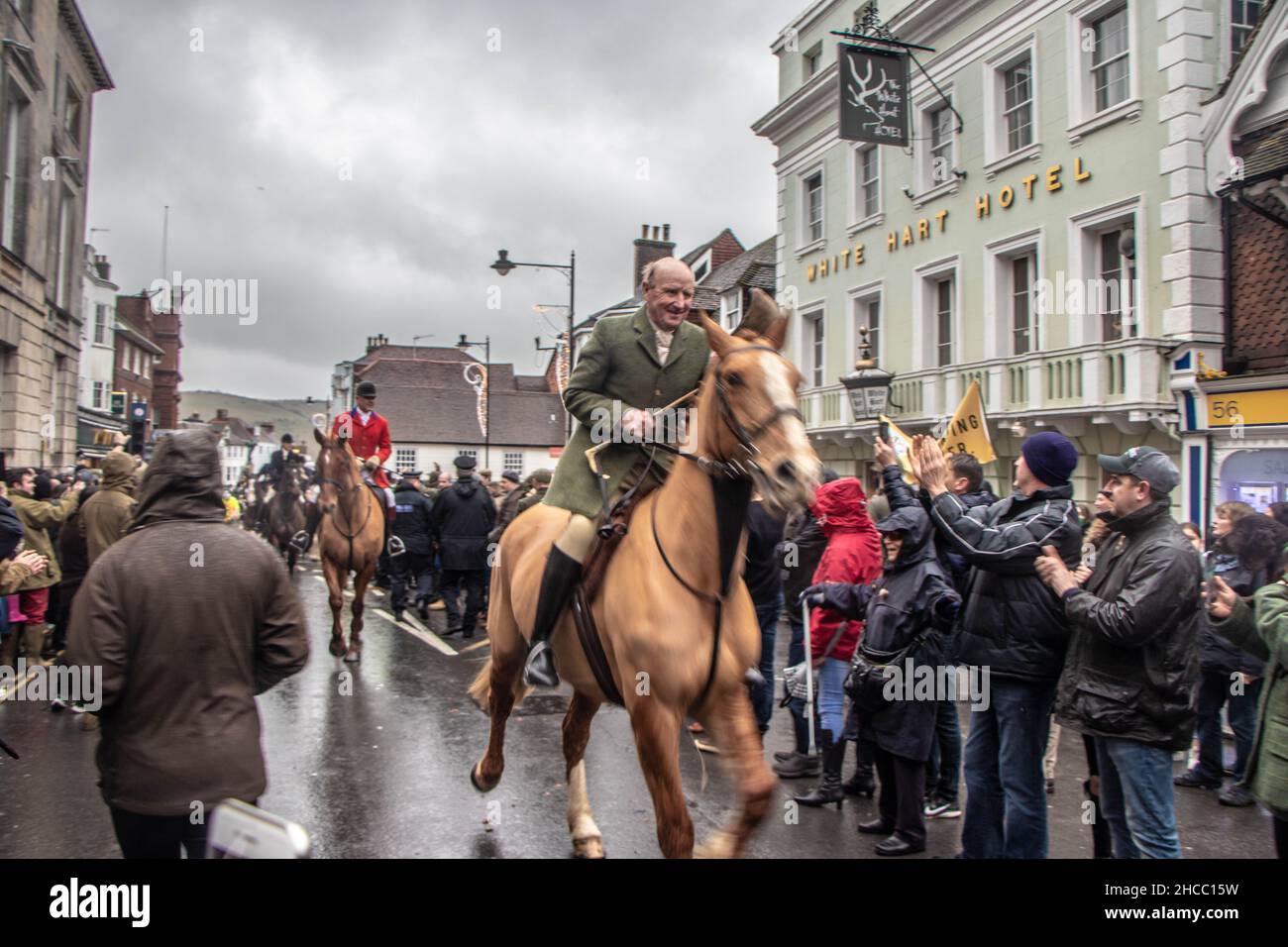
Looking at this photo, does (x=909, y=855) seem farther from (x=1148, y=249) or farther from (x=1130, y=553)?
(x=1148, y=249)

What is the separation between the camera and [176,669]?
10.1 feet

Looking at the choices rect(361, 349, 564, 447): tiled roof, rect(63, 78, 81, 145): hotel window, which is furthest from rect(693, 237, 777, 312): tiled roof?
rect(361, 349, 564, 447): tiled roof

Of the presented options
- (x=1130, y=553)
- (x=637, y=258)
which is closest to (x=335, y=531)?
(x=1130, y=553)

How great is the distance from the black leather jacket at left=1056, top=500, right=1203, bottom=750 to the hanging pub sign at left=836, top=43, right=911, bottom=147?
1510 centimetres

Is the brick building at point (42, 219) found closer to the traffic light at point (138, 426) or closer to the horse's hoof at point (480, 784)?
the traffic light at point (138, 426)

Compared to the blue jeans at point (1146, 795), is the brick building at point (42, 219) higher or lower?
higher

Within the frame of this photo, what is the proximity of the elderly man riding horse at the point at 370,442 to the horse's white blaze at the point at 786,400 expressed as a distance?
9205 mm

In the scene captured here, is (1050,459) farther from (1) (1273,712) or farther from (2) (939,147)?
(2) (939,147)

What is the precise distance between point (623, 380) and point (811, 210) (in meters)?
21.7

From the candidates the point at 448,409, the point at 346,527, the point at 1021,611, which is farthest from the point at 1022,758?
the point at 448,409

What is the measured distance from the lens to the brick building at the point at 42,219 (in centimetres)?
1972

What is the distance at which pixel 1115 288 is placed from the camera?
15.1m

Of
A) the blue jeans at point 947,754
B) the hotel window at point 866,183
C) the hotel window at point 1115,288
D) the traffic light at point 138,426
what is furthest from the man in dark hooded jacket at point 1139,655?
→ the traffic light at point 138,426

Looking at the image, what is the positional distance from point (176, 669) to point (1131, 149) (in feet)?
53.7
